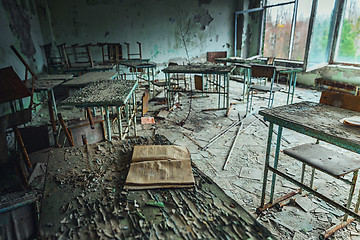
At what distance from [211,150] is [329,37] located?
538 centimetres

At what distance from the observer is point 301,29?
7.10m

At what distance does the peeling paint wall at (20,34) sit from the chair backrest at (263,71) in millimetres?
4334

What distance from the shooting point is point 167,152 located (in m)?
1.32

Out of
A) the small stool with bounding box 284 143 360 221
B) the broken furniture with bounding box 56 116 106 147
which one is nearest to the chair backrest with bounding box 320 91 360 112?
the small stool with bounding box 284 143 360 221

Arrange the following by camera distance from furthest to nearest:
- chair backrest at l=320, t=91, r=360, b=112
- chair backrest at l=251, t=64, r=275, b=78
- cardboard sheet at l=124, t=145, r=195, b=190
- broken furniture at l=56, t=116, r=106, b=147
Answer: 1. chair backrest at l=251, t=64, r=275, b=78
2. broken furniture at l=56, t=116, r=106, b=147
3. chair backrest at l=320, t=91, r=360, b=112
4. cardboard sheet at l=124, t=145, r=195, b=190

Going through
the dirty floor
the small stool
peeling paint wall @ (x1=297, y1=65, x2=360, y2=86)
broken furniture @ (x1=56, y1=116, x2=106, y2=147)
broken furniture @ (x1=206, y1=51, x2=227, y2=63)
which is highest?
broken furniture @ (x1=206, y1=51, x2=227, y2=63)

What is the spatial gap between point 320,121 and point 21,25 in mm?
5818

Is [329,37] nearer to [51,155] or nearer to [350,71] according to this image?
[350,71]

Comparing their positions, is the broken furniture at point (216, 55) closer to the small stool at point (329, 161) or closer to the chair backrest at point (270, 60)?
the chair backrest at point (270, 60)

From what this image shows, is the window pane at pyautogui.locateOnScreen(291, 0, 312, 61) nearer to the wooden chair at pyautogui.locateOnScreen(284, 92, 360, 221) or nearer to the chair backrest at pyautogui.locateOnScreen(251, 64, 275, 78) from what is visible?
the chair backrest at pyautogui.locateOnScreen(251, 64, 275, 78)

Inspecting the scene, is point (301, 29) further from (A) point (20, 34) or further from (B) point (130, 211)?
(B) point (130, 211)

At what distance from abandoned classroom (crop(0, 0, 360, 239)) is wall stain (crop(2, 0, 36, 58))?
0.11ft

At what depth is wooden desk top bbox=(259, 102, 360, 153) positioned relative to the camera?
1.37 meters

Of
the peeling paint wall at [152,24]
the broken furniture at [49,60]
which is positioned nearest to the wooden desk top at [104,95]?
the broken furniture at [49,60]
